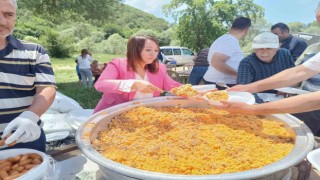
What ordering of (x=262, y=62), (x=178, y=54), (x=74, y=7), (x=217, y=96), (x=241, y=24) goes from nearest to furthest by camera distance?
(x=217, y=96) < (x=262, y=62) < (x=241, y=24) < (x=74, y=7) < (x=178, y=54)

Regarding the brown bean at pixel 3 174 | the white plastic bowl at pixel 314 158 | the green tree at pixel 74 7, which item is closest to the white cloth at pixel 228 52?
the white plastic bowl at pixel 314 158

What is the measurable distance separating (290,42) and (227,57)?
216 centimetres

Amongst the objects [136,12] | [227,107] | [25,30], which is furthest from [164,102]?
[136,12]

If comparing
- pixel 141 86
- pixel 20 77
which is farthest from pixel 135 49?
pixel 20 77

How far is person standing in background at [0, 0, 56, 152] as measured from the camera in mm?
1428

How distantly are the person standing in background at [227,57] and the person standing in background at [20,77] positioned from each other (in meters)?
2.24

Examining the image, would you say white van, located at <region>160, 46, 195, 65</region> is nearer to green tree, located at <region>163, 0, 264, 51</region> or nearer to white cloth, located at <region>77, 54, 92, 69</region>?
green tree, located at <region>163, 0, 264, 51</region>

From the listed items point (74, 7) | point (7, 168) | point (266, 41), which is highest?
point (74, 7)

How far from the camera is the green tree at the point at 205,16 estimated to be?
808 inches

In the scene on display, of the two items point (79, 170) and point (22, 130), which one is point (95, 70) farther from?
point (22, 130)

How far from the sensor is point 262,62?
289 cm

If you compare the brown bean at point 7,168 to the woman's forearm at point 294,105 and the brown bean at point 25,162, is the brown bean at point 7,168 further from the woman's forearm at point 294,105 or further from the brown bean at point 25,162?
the woman's forearm at point 294,105

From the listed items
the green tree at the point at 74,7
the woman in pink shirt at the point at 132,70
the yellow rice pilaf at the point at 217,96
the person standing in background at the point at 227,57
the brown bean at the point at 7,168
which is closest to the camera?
the brown bean at the point at 7,168

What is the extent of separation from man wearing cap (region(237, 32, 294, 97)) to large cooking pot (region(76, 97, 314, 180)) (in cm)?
100
